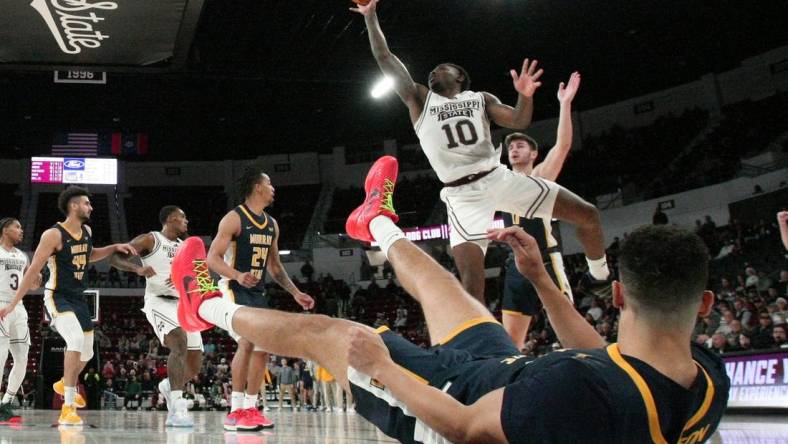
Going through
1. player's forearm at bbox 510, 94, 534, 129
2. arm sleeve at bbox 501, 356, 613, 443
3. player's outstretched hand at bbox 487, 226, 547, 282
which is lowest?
arm sleeve at bbox 501, 356, 613, 443

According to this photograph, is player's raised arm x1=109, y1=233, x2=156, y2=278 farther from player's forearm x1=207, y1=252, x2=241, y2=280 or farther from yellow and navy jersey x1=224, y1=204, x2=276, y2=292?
player's forearm x1=207, y1=252, x2=241, y2=280

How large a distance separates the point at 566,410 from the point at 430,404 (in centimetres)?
39

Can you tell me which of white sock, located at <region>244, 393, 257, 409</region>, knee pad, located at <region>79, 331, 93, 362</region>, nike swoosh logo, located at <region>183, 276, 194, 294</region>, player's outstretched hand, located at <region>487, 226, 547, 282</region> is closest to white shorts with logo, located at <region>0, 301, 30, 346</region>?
knee pad, located at <region>79, 331, 93, 362</region>

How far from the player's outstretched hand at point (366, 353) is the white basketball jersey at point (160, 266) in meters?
5.55

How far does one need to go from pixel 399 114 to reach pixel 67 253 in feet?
72.5

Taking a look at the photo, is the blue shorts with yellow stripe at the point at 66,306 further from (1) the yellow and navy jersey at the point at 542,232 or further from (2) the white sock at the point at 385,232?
(2) the white sock at the point at 385,232

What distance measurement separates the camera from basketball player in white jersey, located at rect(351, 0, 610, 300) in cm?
482

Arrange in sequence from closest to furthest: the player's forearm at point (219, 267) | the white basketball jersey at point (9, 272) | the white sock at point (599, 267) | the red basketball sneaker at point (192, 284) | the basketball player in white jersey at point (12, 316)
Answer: the red basketball sneaker at point (192, 284)
the white sock at point (599, 267)
the player's forearm at point (219, 267)
the basketball player in white jersey at point (12, 316)
the white basketball jersey at point (9, 272)

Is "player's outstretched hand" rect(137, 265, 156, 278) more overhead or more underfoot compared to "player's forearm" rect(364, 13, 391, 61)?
more underfoot

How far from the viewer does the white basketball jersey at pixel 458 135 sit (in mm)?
5285

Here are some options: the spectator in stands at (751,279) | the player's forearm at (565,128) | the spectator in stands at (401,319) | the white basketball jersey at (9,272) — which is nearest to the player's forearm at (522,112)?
the player's forearm at (565,128)

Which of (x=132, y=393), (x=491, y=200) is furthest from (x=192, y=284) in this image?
(x=132, y=393)

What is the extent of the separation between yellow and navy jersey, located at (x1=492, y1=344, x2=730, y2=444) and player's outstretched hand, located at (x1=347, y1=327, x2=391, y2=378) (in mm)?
451

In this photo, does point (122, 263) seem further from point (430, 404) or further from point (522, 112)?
point (430, 404)
